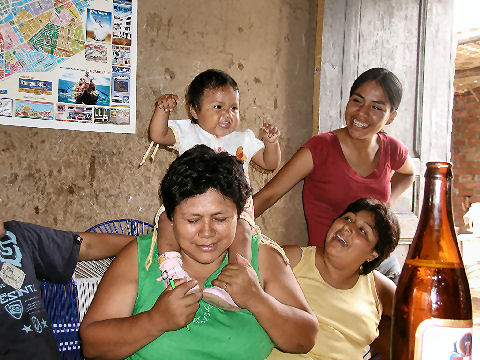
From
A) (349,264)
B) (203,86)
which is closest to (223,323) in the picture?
(349,264)

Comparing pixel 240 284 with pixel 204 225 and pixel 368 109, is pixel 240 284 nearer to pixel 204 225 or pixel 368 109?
pixel 204 225

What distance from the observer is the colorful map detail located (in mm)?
2148

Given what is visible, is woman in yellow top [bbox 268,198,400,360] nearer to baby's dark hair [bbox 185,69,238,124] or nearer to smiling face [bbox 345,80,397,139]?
smiling face [bbox 345,80,397,139]

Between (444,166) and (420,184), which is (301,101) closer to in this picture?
(420,184)

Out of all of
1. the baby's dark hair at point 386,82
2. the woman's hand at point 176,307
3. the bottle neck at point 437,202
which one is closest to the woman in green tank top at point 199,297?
the woman's hand at point 176,307

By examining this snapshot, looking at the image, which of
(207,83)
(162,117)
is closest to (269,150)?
(207,83)

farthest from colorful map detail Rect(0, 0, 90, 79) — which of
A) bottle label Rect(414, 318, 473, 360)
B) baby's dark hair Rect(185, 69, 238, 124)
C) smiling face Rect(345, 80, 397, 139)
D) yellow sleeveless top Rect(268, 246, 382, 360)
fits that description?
bottle label Rect(414, 318, 473, 360)

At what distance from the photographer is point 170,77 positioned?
2.54 metres

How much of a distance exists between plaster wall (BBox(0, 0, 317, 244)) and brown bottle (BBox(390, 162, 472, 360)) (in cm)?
186

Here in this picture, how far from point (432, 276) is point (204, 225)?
0.62 metres

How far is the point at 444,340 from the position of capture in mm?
688

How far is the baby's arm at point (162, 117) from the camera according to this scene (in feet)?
6.02

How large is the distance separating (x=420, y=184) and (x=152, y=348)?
230 centimetres

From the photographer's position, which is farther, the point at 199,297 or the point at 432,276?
the point at 199,297
